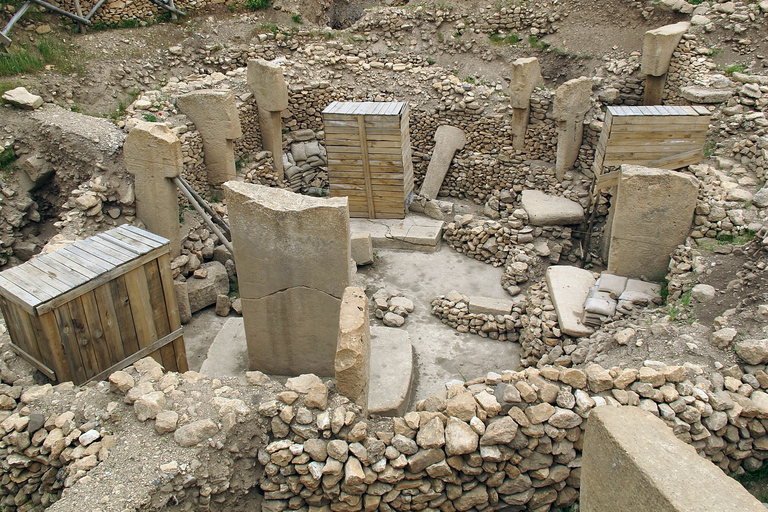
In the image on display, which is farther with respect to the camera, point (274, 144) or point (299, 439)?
point (274, 144)

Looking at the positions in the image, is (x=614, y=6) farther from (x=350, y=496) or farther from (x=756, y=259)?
(x=350, y=496)

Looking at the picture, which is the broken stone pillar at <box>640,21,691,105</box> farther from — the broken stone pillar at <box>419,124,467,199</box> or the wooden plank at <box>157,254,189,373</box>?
the wooden plank at <box>157,254,189,373</box>

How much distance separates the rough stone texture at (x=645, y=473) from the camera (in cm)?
244

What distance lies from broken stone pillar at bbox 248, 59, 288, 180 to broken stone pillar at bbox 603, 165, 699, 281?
19.7 feet

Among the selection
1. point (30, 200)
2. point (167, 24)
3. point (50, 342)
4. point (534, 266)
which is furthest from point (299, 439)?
point (167, 24)

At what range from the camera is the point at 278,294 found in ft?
18.6

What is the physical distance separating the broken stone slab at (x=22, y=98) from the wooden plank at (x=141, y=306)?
509 centimetres

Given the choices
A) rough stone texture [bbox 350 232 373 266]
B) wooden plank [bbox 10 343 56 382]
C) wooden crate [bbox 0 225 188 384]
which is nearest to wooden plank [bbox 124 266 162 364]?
wooden crate [bbox 0 225 188 384]

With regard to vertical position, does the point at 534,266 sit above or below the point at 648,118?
below

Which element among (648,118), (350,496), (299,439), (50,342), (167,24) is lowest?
(350,496)

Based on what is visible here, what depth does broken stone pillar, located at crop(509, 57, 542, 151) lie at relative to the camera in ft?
33.2

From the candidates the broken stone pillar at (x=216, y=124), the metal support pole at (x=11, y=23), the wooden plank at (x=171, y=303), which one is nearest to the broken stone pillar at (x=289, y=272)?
the wooden plank at (x=171, y=303)

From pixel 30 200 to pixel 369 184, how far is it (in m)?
5.05

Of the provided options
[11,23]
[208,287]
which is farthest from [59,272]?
[11,23]
